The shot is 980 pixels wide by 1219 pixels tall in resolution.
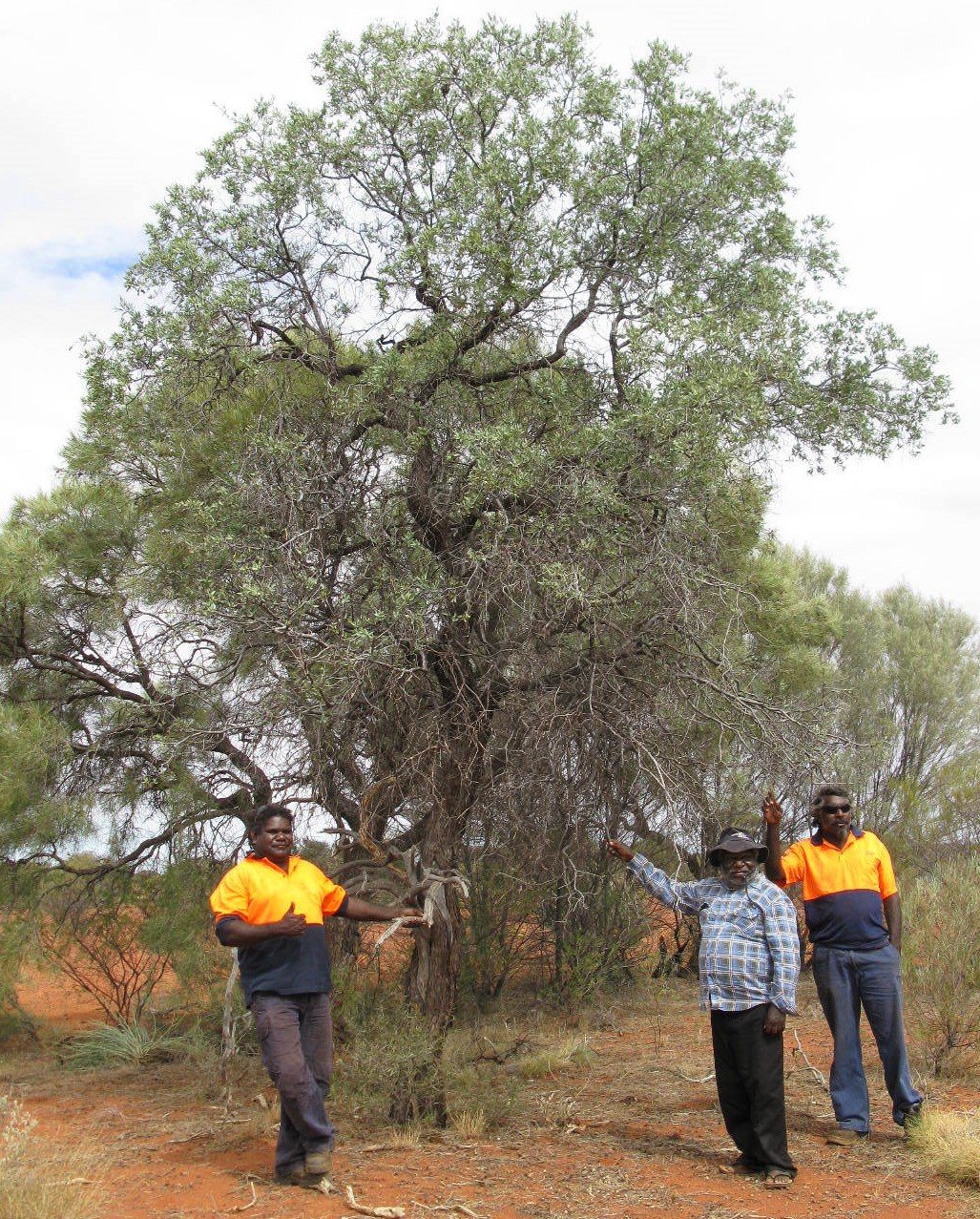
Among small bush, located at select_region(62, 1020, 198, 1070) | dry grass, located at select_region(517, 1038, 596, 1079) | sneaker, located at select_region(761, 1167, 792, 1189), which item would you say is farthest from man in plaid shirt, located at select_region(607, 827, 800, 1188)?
small bush, located at select_region(62, 1020, 198, 1070)

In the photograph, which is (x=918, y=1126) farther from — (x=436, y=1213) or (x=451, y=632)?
(x=451, y=632)

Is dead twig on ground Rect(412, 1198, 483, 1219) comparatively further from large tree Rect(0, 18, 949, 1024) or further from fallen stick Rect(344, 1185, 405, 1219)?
large tree Rect(0, 18, 949, 1024)

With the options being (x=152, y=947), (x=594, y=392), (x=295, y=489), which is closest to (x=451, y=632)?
(x=295, y=489)

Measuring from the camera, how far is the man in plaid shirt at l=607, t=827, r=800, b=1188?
5.95m

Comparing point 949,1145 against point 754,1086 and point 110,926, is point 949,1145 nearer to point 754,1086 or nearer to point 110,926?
point 754,1086

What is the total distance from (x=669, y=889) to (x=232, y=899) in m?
2.27

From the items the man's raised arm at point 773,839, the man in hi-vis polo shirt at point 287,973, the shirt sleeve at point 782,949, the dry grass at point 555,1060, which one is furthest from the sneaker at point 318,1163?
the dry grass at point 555,1060

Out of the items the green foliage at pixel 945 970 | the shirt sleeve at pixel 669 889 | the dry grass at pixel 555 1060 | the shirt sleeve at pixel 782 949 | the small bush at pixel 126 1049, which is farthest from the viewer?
the small bush at pixel 126 1049

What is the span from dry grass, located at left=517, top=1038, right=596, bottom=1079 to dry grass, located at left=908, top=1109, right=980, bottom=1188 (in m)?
3.14

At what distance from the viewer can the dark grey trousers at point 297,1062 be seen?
222 inches

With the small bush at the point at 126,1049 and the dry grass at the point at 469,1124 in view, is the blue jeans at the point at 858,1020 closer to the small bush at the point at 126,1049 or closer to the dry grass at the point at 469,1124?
the dry grass at the point at 469,1124

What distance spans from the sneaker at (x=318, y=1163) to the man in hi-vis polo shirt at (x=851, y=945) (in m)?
2.66

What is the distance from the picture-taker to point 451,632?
834cm

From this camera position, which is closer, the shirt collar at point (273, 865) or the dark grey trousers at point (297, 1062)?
the dark grey trousers at point (297, 1062)
